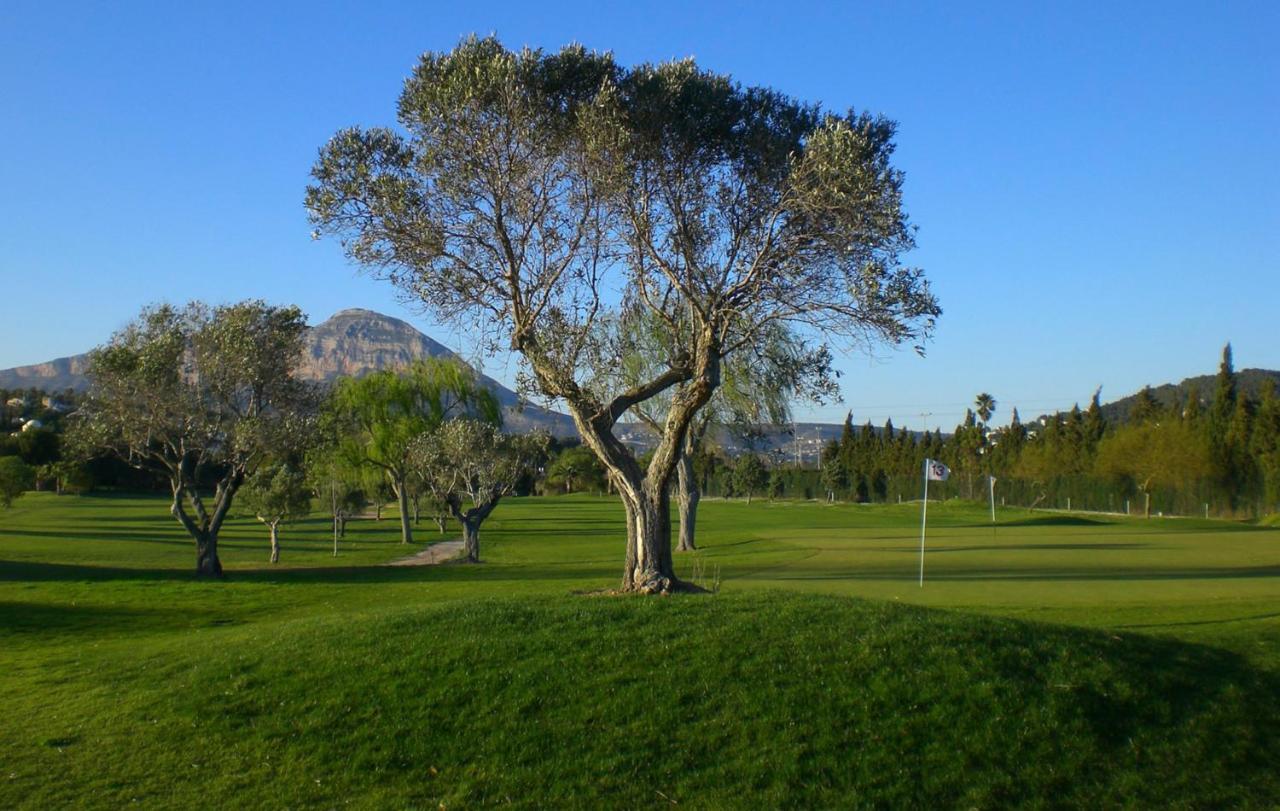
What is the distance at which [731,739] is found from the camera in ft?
32.6

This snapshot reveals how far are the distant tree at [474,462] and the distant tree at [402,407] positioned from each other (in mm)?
8459

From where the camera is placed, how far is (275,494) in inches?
1740

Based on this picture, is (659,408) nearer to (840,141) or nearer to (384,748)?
(840,141)

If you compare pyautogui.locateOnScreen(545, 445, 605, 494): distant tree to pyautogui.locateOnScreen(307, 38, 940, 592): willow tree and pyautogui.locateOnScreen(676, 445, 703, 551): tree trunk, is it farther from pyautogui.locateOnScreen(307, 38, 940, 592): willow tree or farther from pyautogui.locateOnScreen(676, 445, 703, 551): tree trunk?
Result: pyautogui.locateOnScreen(307, 38, 940, 592): willow tree

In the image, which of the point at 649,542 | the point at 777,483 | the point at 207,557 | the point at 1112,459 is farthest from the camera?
the point at 777,483

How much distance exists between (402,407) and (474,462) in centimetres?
1430

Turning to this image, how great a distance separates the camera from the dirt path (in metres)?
47.0

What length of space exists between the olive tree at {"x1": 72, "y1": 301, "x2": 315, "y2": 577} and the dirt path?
1299 centimetres

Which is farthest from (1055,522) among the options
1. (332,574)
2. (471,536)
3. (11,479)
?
(11,479)

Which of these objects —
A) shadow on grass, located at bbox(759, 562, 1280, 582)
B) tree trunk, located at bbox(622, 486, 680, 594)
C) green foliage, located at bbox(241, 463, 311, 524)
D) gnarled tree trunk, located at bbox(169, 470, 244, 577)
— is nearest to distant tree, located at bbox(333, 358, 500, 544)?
green foliage, located at bbox(241, 463, 311, 524)

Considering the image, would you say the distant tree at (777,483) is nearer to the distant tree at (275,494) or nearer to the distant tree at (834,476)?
the distant tree at (834,476)

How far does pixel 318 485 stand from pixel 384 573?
23291mm

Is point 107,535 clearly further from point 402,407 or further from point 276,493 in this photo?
point 276,493

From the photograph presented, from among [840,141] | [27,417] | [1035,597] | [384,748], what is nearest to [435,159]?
[840,141]
